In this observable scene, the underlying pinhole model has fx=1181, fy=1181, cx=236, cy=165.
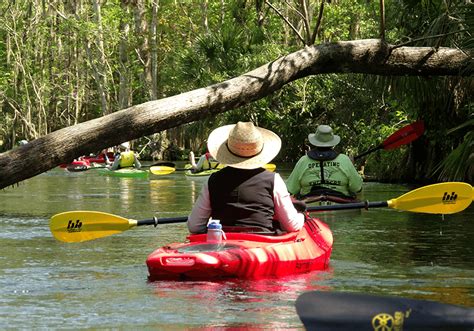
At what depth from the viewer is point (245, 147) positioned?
11141 mm

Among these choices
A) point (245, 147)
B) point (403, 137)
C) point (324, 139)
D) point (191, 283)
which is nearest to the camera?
point (191, 283)

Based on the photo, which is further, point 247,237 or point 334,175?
point 334,175

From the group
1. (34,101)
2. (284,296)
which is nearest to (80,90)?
(34,101)

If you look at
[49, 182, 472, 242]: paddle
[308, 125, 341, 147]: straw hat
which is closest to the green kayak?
[308, 125, 341, 147]: straw hat

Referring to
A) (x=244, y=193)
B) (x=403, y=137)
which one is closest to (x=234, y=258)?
(x=244, y=193)

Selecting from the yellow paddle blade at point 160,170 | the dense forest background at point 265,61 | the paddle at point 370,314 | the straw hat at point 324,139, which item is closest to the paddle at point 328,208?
the dense forest background at point 265,61

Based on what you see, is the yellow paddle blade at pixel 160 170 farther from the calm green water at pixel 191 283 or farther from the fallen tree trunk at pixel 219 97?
the fallen tree trunk at pixel 219 97

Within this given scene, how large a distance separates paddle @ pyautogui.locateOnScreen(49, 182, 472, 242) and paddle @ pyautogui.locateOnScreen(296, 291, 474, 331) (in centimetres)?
587

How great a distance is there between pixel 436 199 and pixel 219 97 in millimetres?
2687

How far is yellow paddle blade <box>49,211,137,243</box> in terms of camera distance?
11922 millimetres

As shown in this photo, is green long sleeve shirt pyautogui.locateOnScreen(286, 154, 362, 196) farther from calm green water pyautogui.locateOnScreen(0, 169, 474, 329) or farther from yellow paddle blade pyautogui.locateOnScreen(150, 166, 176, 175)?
yellow paddle blade pyautogui.locateOnScreen(150, 166, 176, 175)

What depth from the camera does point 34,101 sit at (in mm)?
71250

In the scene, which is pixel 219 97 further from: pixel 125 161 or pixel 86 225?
pixel 125 161

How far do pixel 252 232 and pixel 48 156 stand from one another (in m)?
2.38
